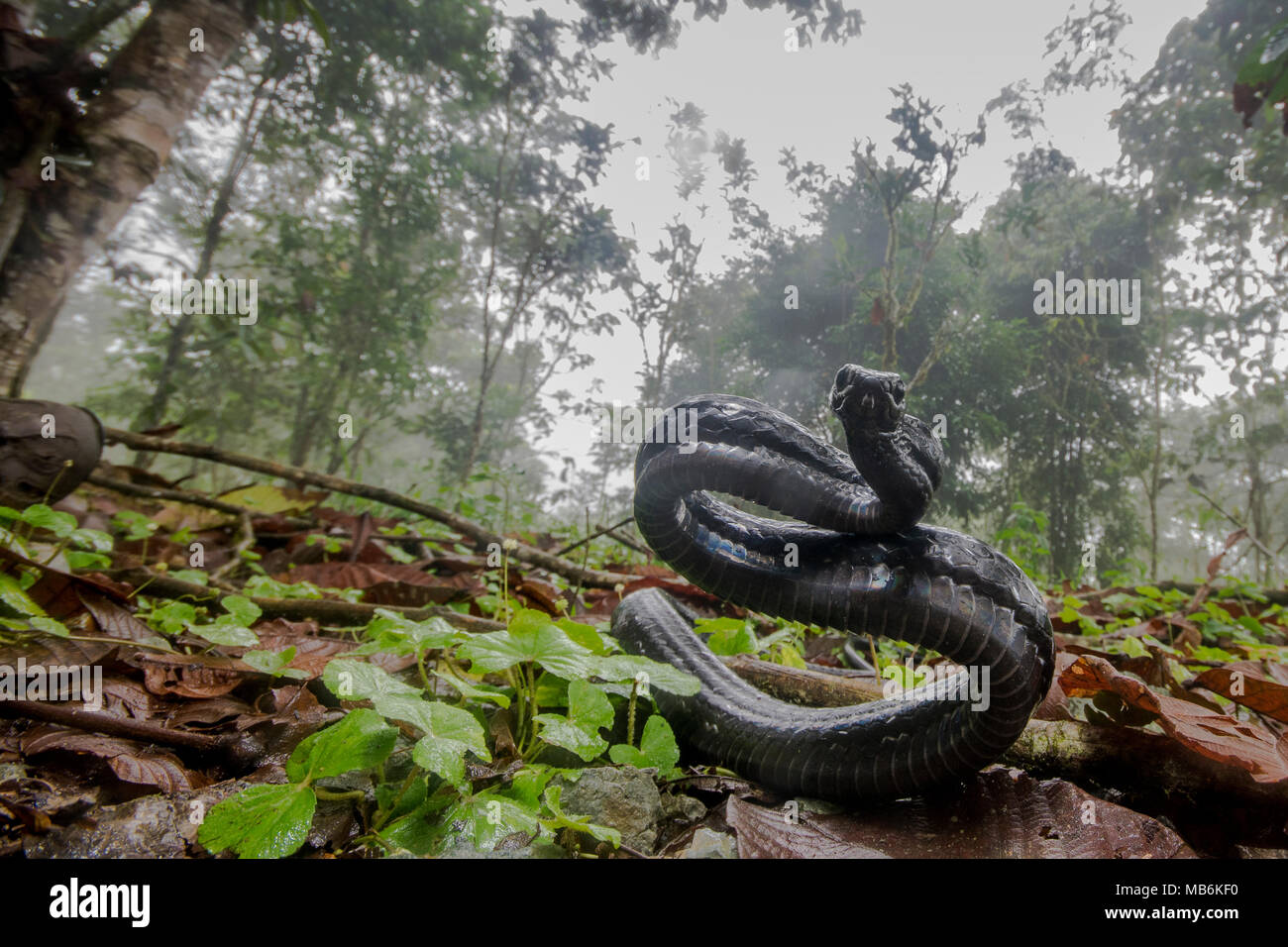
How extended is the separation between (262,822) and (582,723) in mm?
503

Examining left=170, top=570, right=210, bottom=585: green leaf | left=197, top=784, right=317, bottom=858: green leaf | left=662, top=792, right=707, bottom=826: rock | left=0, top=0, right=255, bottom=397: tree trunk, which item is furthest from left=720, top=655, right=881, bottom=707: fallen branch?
left=0, top=0, right=255, bottom=397: tree trunk

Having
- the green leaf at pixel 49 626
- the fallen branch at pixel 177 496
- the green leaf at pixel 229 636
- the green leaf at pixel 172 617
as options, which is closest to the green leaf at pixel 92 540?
the green leaf at pixel 172 617

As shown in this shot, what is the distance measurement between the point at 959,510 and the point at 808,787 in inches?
104

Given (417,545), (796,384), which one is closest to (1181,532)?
(796,384)

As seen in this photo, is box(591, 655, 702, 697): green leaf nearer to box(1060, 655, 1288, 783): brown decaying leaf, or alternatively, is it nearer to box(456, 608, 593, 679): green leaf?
box(456, 608, 593, 679): green leaf

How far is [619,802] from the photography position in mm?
1076

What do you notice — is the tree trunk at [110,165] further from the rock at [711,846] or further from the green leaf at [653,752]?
the rock at [711,846]

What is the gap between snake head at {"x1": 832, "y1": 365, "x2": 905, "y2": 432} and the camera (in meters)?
1.08

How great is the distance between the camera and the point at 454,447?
11125mm

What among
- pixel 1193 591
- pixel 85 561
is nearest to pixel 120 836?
pixel 85 561

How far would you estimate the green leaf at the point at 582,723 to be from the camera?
1090 millimetres

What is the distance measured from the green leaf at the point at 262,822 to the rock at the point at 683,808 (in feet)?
1.95

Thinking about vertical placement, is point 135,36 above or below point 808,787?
above
